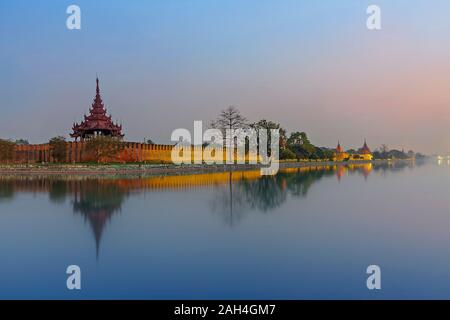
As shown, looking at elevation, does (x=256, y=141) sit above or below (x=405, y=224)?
above

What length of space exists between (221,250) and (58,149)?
141 ft

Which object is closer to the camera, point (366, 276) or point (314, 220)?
point (366, 276)

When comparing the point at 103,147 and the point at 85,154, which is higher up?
the point at 103,147

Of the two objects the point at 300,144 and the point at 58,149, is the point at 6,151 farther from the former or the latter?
the point at 300,144

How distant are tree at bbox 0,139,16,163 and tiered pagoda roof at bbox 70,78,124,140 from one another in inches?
296

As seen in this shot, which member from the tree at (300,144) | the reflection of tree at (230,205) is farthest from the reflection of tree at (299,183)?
the tree at (300,144)

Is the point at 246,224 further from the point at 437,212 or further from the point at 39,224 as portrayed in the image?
the point at 437,212

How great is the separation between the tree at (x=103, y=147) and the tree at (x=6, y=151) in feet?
36.3

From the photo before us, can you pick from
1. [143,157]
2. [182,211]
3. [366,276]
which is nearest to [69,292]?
[366,276]

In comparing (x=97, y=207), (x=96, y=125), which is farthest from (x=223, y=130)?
(x=97, y=207)

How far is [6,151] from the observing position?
45.2 meters

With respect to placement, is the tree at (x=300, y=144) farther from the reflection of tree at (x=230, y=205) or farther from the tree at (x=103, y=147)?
the reflection of tree at (x=230, y=205)

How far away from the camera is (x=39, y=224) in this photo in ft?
36.6

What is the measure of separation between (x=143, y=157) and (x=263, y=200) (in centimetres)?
3444
